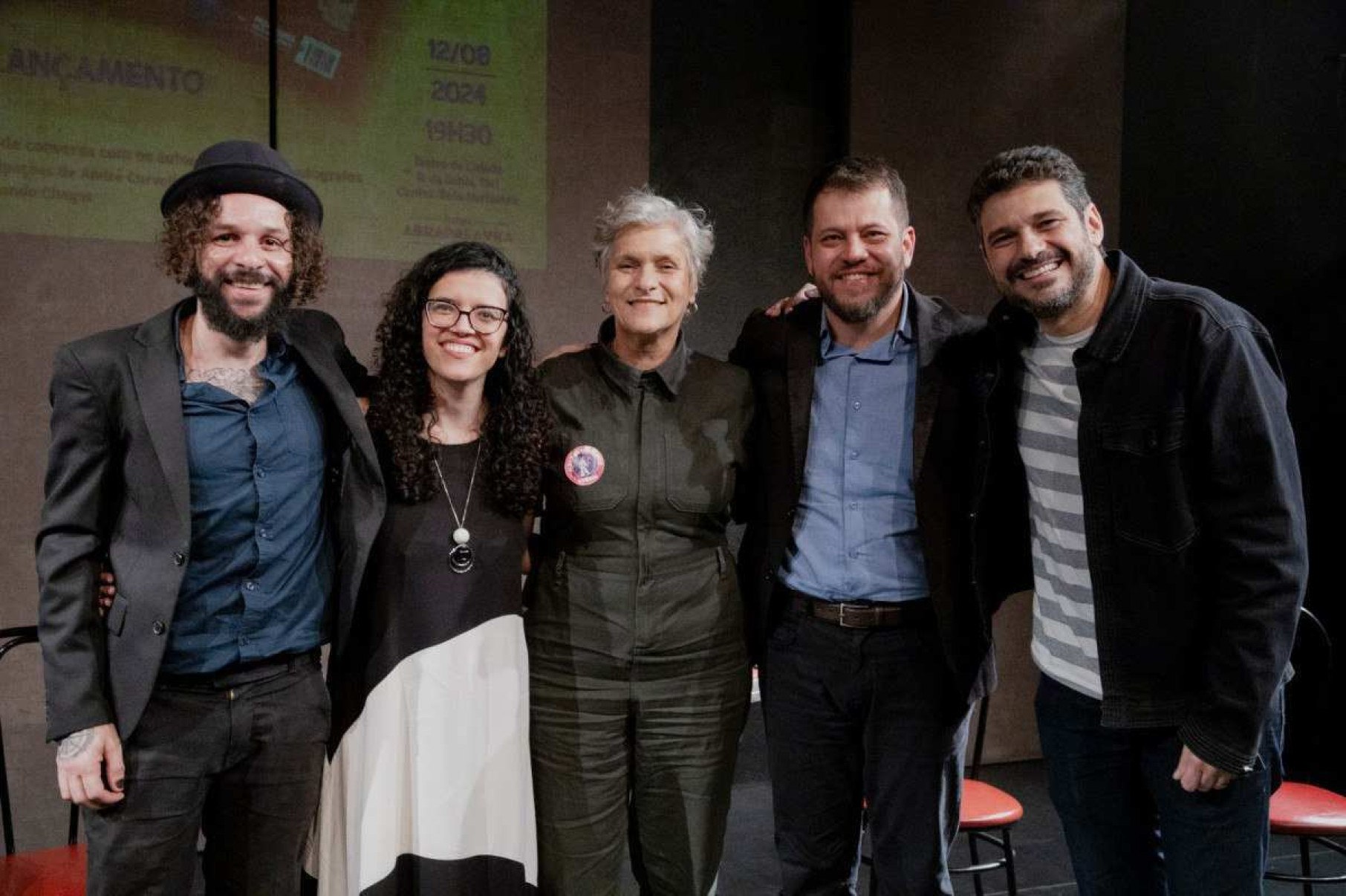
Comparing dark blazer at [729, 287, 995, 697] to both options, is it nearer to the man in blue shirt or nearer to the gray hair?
the man in blue shirt

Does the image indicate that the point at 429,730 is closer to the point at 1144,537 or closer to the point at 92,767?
the point at 92,767

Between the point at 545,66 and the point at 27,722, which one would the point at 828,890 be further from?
the point at 545,66

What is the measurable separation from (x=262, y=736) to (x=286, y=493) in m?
0.43

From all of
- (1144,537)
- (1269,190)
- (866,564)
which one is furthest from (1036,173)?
(1269,190)

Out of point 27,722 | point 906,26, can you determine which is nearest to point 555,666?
point 27,722

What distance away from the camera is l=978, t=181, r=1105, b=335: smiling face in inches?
80.3

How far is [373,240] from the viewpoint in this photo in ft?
12.3

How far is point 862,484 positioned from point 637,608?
538 mm

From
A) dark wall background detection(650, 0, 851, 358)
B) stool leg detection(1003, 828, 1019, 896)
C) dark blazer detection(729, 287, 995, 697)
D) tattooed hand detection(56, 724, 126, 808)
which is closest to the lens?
tattooed hand detection(56, 724, 126, 808)

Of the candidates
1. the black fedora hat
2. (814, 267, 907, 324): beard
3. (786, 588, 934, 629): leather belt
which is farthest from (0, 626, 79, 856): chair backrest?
(814, 267, 907, 324): beard

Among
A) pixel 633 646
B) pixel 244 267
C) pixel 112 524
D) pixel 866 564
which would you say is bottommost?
pixel 633 646

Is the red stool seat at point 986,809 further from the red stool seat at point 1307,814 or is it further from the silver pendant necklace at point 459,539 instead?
the silver pendant necklace at point 459,539

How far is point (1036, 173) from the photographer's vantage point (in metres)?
2.10

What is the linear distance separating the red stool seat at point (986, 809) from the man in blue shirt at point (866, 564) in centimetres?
26
